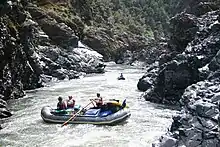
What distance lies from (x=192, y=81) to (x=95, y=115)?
11.0 meters

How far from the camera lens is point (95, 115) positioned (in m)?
29.4

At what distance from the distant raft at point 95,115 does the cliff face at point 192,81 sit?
209 inches

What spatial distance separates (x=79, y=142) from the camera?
24.1 metres

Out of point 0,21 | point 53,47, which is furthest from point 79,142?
point 53,47

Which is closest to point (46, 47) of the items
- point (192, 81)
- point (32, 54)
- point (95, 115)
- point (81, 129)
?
point (32, 54)

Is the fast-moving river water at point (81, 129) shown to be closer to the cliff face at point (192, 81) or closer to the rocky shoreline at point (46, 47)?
the rocky shoreline at point (46, 47)

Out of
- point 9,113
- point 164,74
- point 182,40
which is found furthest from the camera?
point 182,40

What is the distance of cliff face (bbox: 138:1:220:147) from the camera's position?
1574cm

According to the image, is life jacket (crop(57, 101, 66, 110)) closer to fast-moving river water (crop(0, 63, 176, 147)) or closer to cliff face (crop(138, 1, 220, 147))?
fast-moving river water (crop(0, 63, 176, 147))

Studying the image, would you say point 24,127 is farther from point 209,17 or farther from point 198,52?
point 209,17

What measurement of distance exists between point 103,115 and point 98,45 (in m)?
72.4

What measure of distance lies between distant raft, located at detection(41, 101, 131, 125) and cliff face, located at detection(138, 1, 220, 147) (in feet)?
17.4

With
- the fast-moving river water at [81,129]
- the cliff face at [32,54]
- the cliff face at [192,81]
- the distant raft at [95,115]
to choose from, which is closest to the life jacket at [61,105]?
the distant raft at [95,115]

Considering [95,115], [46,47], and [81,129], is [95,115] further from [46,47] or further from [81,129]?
[46,47]
